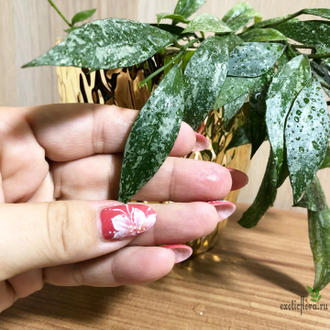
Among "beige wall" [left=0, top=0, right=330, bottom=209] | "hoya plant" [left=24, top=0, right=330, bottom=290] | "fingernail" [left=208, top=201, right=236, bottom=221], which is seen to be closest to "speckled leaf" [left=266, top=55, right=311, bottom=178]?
"hoya plant" [left=24, top=0, right=330, bottom=290]

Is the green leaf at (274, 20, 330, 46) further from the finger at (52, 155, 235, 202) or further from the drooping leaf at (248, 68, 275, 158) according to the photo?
the finger at (52, 155, 235, 202)

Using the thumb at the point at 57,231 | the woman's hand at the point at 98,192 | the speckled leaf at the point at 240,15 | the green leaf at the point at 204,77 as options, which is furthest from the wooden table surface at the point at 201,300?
the speckled leaf at the point at 240,15

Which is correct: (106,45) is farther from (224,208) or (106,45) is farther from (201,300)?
(201,300)

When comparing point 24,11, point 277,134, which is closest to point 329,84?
point 277,134

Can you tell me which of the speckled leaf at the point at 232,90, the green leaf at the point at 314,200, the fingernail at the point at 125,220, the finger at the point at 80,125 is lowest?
the green leaf at the point at 314,200

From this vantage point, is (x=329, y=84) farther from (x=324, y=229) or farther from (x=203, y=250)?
(x=203, y=250)

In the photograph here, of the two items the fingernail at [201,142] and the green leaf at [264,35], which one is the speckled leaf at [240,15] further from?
the fingernail at [201,142]
